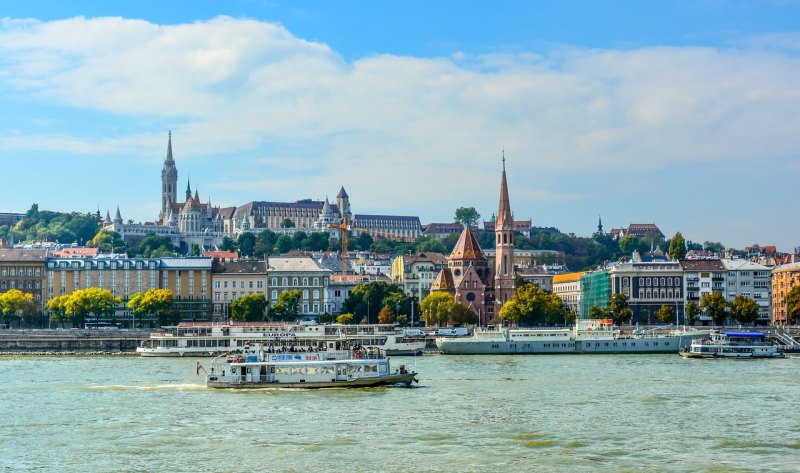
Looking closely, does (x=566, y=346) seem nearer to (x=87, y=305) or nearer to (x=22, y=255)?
(x=87, y=305)

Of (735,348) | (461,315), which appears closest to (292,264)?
(461,315)

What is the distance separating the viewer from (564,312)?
4414 inches

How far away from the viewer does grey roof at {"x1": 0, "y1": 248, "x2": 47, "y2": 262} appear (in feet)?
378

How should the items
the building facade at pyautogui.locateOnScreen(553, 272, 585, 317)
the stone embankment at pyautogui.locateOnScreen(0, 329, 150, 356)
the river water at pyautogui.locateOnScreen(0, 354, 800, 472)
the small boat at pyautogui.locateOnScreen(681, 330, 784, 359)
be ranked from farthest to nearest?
the building facade at pyautogui.locateOnScreen(553, 272, 585, 317) → the stone embankment at pyautogui.locateOnScreen(0, 329, 150, 356) → the small boat at pyautogui.locateOnScreen(681, 330, 784, 359) → the river water at pyautogui.locateOnScreen(0, 354, 800, 472)

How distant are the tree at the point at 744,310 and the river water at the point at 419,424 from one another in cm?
4389

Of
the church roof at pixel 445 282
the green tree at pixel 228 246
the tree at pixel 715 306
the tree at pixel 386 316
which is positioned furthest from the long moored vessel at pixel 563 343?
the green tree at pixel 228 246

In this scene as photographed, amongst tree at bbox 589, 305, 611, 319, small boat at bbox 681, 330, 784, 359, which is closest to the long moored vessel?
small boat at bbox 681, 330, 784, 359

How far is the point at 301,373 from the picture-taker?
51.3 meters

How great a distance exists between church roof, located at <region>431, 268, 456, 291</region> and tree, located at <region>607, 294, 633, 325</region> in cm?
1923

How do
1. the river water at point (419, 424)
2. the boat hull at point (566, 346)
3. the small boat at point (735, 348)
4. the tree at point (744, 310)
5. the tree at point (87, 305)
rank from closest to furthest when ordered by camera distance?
1. the river water at point (419, 424)
2. the small boat at point (735, 348)
3. the boat hull at point (566, 346)
4. the tree at point (744, 310)
5. the tree at point (87, 305)

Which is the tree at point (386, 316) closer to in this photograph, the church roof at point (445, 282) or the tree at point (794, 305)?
the church roof at point (445, 282)

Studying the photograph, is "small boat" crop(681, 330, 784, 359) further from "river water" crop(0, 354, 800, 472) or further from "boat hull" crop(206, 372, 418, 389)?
"boat hull" crop(206, 372, 418, 389)

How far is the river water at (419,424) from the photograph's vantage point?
32.2 m

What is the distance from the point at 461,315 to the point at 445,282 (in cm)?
1186
